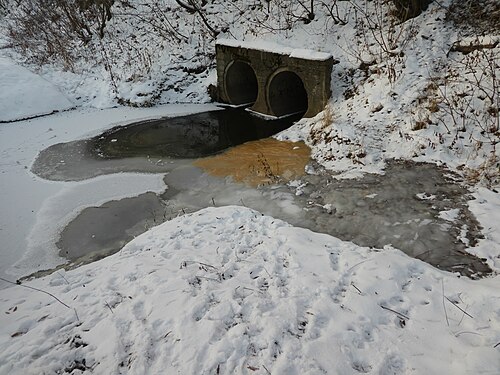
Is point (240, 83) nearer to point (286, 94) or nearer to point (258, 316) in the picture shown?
point (286, 94)

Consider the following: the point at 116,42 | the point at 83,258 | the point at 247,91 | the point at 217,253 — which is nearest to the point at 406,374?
the point at 217,253

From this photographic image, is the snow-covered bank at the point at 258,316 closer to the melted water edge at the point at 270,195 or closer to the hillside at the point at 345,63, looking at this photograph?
the melted water edge at the point at 270,195

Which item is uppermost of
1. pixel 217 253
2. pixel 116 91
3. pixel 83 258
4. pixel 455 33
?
pixel 455 33

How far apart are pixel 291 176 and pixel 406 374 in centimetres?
458

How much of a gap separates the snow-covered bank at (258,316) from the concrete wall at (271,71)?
19.3ft

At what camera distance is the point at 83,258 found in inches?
206

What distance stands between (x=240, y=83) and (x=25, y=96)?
274 inches

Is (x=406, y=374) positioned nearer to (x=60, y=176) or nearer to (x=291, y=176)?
(x=291, y=176)

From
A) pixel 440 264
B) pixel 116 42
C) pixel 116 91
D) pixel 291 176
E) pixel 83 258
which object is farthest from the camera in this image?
pixel 116 42

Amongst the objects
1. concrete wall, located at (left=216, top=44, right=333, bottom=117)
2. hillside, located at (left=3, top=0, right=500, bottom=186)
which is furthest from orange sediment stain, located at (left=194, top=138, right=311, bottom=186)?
concrete wall, located at (left=216, top=44, right=333, bottom=117)

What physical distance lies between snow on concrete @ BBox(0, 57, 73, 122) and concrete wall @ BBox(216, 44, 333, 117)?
530 cm

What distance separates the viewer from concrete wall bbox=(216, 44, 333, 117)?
9.16 meters

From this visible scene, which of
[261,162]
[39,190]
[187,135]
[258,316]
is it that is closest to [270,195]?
[261,162]

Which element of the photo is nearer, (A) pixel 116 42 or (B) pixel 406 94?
(B) pixel 406 94
